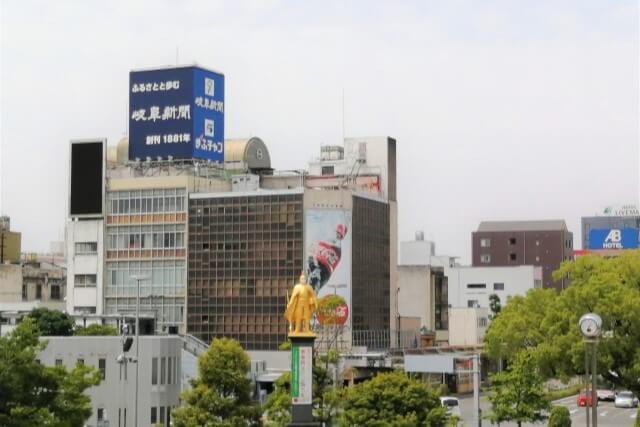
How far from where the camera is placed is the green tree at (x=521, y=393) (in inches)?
2489

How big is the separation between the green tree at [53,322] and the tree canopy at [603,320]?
39.5 metres

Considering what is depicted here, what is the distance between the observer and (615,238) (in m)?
175

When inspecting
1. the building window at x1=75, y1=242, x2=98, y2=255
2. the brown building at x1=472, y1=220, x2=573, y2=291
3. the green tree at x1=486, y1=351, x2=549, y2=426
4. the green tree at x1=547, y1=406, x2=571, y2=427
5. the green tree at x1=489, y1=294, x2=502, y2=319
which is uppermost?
the brown building at x1=472, y1=220, x2=573, y2=291

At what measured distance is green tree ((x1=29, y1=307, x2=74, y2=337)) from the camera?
92481 mm

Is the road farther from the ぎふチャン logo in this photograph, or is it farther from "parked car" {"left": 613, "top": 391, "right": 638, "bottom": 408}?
the ぎふチャン logo

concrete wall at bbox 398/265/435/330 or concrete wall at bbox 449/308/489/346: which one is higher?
concrete wall at bbox 398/265/435/330

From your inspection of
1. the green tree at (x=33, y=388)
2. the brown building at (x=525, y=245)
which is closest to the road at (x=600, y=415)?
the green tree at (x=33, y=388)

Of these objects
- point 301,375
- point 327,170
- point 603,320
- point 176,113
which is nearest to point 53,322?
point 176,113

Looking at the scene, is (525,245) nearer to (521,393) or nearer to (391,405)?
Answer: (521,393)

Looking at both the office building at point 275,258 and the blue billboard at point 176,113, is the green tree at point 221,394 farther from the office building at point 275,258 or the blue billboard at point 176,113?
the blue billboard at point 176,113

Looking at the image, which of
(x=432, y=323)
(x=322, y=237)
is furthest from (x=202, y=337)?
(x=432, y=323)

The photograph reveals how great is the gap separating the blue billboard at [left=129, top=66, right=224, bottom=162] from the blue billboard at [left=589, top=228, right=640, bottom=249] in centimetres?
8777

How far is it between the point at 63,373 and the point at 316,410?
12539 millimetres

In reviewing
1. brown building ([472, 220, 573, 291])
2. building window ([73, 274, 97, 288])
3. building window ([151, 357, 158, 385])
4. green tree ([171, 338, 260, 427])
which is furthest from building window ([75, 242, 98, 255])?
brown building ([472, 220, 573, 291])
